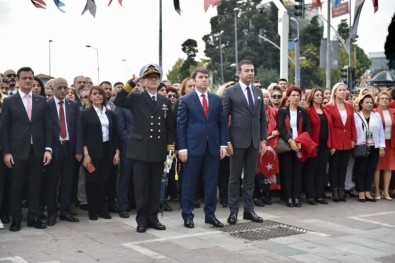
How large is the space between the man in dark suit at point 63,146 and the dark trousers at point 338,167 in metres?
4.63

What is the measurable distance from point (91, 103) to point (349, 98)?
602 cm

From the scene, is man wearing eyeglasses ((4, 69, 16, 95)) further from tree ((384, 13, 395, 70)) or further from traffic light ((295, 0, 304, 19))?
traffic light ((295, 0, 304, 19))

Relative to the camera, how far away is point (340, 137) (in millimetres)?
10242

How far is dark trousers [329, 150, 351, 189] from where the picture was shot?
34.0 feet

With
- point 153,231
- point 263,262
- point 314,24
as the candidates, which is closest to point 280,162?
point 153,231

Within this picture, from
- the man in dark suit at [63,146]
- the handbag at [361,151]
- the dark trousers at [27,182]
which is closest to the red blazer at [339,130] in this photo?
the handbag at [361,151]

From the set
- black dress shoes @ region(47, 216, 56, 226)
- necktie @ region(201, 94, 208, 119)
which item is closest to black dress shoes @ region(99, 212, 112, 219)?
black dress shoes @ region(47, 216, 56, 226)

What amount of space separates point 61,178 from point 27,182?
0.62 meters

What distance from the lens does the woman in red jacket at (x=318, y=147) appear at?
10016 millimetres

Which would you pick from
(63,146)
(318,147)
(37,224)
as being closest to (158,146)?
(63,146)

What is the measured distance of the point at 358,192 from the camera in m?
10.7

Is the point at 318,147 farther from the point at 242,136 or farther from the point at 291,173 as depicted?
the point at 242,136

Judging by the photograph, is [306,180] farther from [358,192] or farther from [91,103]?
[91,103]

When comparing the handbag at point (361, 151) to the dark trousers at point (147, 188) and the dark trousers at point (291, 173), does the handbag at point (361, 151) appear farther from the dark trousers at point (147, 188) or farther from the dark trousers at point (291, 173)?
the dark trousers at point (147, 188)
